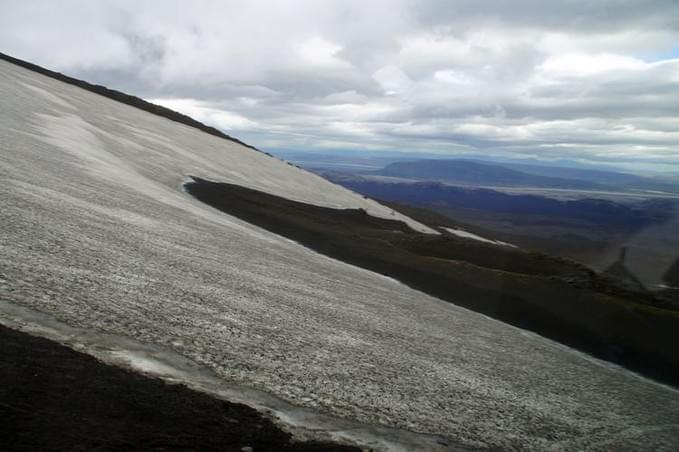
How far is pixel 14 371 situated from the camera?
422 inches

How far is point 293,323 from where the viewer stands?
2055 centimetres

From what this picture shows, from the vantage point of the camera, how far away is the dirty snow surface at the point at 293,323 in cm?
1491

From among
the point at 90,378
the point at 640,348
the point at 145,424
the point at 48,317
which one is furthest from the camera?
the point at 640,348

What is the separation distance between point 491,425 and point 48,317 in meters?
13.1

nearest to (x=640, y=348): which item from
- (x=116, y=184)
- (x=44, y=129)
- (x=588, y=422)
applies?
(x=588, y=422)

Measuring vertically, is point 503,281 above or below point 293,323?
below

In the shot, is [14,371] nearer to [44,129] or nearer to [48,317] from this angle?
[48,317]

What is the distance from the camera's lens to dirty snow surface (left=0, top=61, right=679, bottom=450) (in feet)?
48.9

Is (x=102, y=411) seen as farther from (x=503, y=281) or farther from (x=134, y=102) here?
(x=134, y=102)

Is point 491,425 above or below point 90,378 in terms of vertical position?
below

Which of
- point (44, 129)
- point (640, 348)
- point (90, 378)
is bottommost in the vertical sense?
point (640, 348)

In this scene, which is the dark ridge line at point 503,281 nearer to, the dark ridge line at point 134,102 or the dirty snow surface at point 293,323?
the dirty snow surface at point 293,323

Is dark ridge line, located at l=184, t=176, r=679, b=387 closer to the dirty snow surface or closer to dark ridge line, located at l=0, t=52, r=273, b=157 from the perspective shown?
the dirty snow surface

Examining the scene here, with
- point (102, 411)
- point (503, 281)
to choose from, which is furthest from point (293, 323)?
point (503, 281)
